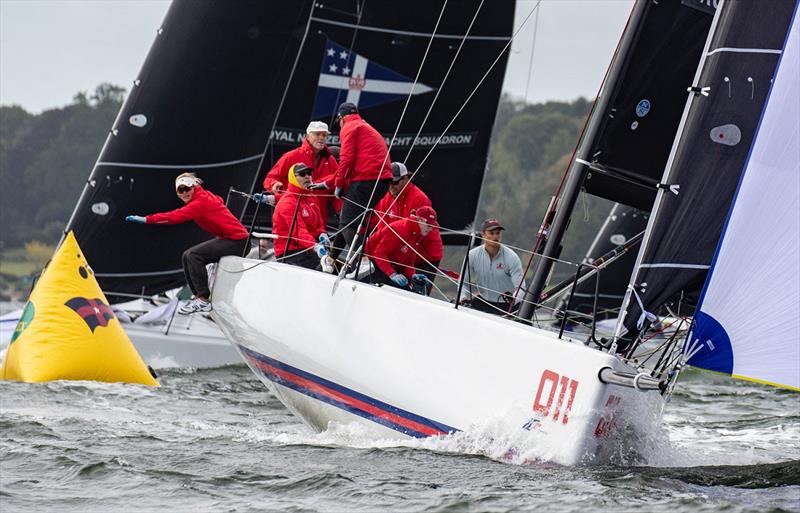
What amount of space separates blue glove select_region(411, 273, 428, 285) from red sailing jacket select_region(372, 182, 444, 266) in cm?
17

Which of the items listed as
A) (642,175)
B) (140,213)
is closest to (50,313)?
(140,213)

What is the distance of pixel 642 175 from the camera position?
6762 millimetres

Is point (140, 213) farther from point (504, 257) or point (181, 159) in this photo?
point (504, 257)

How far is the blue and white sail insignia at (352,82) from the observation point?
39.6 ft

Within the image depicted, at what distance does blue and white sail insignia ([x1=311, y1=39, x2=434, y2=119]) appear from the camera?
39.6ft

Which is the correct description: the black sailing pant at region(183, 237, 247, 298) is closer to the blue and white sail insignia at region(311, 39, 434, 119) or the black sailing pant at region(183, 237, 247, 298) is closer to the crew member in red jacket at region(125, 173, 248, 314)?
the crew member in red jacket at region(125, 173, 248, 314)

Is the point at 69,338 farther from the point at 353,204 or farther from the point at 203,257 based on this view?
the point at 353,204

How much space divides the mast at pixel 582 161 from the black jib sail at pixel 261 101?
4.18 meters

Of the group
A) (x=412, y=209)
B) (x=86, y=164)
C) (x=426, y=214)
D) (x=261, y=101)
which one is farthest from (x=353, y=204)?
(x=86, y=164)

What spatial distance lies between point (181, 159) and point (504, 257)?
4538 millimetres

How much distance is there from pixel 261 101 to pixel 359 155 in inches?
182

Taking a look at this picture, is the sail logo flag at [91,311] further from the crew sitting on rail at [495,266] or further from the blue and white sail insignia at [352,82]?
the blue and white sail insignia at [352,82]

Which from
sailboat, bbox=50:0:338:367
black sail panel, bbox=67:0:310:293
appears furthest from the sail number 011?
black sail panel, bbox=67:0:310:293

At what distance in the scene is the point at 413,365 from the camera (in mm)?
5918
